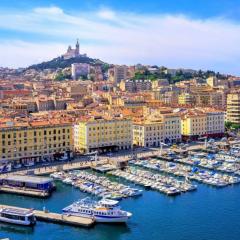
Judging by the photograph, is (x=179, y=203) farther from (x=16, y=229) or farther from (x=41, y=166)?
(x=41, y=166)

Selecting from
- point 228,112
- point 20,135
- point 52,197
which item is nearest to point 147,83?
point 228,112

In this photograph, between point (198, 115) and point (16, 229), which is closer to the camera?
point (16, 229)

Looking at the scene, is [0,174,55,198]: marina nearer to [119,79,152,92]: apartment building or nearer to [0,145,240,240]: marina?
[0,145,240,240]: marina

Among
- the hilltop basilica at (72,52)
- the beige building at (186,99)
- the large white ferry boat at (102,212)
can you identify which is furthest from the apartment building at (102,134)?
the hilltop basilica at (72,52)

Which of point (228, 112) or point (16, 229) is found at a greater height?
point (228, 112)

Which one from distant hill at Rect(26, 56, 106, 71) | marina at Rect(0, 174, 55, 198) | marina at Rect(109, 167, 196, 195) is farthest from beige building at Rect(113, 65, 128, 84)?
marina at Rect(0, 174, 55, 198)

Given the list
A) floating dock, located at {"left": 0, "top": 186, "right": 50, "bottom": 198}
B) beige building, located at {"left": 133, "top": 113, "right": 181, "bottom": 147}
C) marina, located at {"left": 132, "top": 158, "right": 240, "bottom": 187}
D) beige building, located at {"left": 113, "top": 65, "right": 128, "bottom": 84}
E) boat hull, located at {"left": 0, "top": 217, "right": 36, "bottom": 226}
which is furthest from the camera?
beige building, located at {"left": 113, "top": 65, "right": 128, "bottom": 84}

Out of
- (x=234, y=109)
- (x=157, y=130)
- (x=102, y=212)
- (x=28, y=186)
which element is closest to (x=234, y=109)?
(x=234, y=109)

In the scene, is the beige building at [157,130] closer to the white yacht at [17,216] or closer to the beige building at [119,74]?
the white yacht at [17,216]
